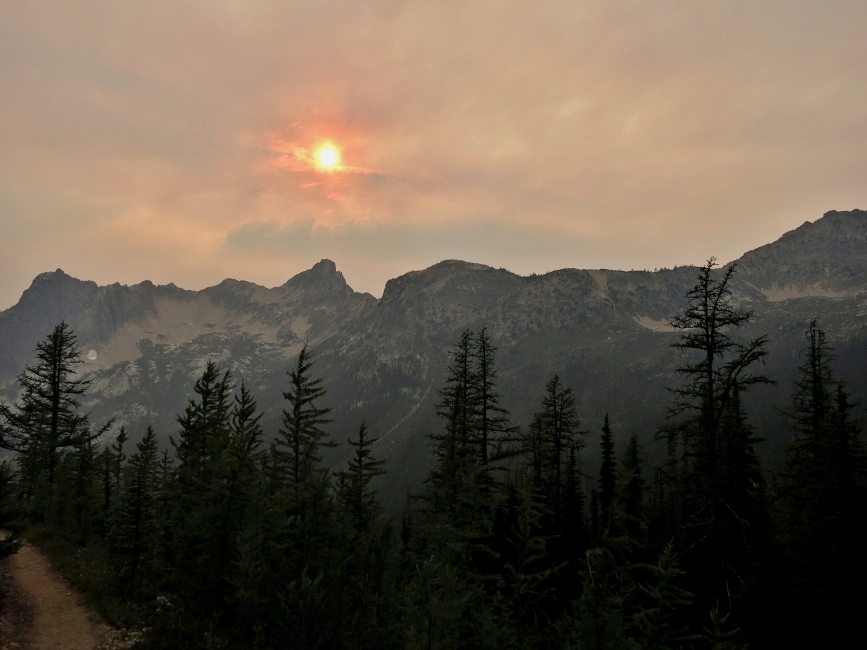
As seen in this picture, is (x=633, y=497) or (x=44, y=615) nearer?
(x=44, y=615)

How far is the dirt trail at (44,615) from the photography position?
14.0 m

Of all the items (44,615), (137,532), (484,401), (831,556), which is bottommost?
(44,615)

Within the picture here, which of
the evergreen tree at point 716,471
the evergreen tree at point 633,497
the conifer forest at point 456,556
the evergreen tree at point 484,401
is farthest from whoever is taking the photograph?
the evergreen tree at point 484,401

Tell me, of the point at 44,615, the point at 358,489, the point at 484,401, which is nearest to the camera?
the point at 44,615

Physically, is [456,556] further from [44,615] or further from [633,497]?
[633,497]

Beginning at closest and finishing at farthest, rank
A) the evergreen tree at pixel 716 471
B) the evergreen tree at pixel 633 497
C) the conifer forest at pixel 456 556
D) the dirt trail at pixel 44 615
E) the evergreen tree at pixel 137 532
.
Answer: the conifer forest at pixel 456 556
the dirt trail at pixel 44 615
the evergreen tree at pixel 633 497
the evergreen tree at pixel 716 471
the evergreen tree at pixel 137 532

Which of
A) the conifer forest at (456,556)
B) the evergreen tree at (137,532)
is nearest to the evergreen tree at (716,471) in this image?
the conifer forest at (456,556)

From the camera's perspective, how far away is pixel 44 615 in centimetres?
1542

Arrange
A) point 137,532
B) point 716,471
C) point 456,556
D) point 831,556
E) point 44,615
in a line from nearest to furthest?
point 456,556, point 44,615, point 716,471, point 137,532, point 831,556

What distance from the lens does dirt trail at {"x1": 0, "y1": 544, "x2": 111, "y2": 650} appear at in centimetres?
1403

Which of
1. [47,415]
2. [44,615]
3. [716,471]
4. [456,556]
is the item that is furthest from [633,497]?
[47,415]

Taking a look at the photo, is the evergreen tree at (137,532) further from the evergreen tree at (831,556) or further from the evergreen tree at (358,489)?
the evergreen tree at (831,556)

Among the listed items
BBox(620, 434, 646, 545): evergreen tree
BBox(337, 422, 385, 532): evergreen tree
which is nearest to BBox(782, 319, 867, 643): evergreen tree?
BBox(620, 434, 646, 545): evergreen tree

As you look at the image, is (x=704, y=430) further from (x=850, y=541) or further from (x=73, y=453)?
(x=73, y=453)
